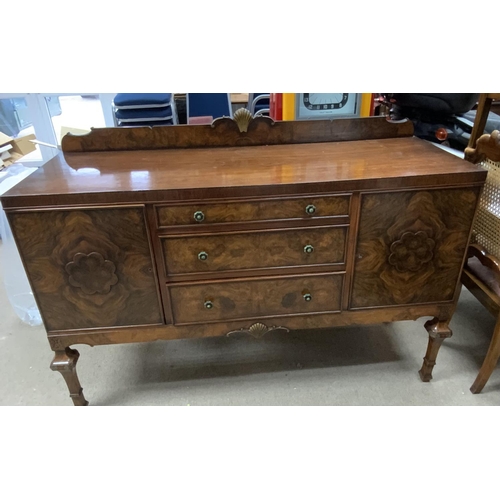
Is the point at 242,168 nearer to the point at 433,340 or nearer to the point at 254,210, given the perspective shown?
the point at 254,210

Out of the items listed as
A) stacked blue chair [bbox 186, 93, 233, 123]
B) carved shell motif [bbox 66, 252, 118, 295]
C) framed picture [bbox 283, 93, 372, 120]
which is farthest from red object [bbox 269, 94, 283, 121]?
carved shell motif [bbox 66, 252, 118, 295]

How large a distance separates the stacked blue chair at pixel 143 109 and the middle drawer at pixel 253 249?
3.88 feet

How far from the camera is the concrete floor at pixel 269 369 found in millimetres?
1419

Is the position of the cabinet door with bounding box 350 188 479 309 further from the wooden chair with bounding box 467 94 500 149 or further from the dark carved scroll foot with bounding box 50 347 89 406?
the dark carved scroll foot with bounding box 50 347 89 406

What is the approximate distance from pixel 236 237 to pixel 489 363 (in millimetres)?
1015

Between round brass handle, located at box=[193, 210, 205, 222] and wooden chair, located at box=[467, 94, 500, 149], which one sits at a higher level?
wooden chair, located at box=[467, 94, 500, 149]

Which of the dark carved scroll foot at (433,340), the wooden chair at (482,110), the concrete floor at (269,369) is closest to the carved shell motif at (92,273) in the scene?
the concrete floor at (269,369)

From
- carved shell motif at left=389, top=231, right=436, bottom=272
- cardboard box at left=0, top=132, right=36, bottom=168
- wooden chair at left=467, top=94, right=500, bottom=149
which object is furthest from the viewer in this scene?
cardboard box at left=0, top=132, right=36, bottom=168

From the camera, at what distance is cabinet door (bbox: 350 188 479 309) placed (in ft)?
3.75

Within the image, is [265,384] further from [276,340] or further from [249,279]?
[249,279]

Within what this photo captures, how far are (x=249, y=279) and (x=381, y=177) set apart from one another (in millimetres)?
493

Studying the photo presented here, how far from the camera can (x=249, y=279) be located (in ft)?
3.93

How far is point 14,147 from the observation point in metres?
1.99

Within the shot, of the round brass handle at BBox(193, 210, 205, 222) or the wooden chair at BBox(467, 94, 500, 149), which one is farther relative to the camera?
the wooden chair at BBox(467, 94, 500, 149)
